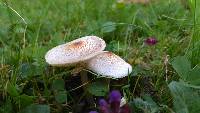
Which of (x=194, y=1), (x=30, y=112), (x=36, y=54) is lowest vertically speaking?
(x=30, y=112)

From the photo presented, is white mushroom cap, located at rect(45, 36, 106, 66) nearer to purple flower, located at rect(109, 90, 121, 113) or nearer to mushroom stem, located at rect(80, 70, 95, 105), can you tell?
mushroom stem, located at rect(80, 70, 95, 105)

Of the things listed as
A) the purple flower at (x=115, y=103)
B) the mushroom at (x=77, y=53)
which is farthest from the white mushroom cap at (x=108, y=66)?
the purple flower at (x=115, y=103)

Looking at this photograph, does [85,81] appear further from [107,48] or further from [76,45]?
[107,48]

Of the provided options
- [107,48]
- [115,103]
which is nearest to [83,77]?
[107,48]

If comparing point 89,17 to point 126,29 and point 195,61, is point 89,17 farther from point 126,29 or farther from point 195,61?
point 195,61

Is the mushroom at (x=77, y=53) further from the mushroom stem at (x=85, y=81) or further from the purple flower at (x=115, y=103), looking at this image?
the purple flower at (x=115, y=103)

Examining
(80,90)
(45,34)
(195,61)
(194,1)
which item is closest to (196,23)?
(194,1)
